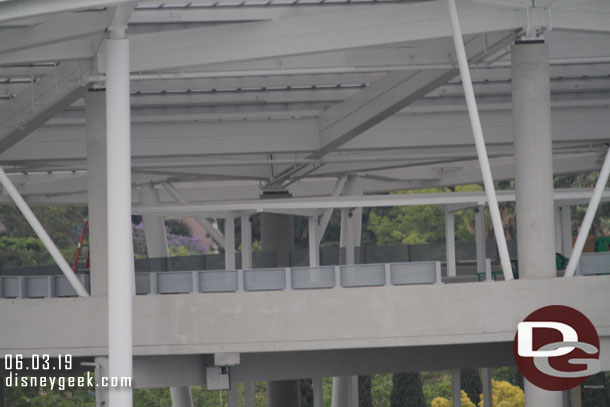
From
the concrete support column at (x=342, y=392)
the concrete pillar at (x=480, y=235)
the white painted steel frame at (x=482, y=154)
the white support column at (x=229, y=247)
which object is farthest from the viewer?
the concrete support column at (x=342, y=392)

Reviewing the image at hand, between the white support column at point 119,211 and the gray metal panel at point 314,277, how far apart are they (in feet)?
16.2

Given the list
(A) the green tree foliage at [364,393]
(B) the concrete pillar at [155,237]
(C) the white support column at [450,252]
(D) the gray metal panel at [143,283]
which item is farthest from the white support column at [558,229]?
(A) the green tree foliage at [364,393]

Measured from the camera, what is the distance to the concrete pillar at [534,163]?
89.2ft

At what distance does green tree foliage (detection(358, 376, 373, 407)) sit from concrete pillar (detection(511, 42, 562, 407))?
40.4 m

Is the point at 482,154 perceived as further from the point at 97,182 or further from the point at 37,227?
the point at 37,227

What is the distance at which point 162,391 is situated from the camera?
68.2 meters

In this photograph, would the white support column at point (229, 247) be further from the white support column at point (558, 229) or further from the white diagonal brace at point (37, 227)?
the white support column at point (558, 229)

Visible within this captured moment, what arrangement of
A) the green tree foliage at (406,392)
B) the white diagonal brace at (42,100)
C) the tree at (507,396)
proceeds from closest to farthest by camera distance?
1. the white diagonal brace at (42,100)
2. the tree at (507,396)
3. the green tree foliage at (406,392)

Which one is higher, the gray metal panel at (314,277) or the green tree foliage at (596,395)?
the gray metal panel at (314,277)

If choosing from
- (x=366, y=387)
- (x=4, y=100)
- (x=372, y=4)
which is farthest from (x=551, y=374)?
(x=366, y=387)

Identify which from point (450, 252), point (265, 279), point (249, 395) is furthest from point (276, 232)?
point (265, 279)

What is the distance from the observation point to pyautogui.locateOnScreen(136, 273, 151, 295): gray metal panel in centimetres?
2873

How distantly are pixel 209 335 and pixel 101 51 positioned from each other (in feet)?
24.7

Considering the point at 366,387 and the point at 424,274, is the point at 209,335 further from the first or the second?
the point at 366,387
